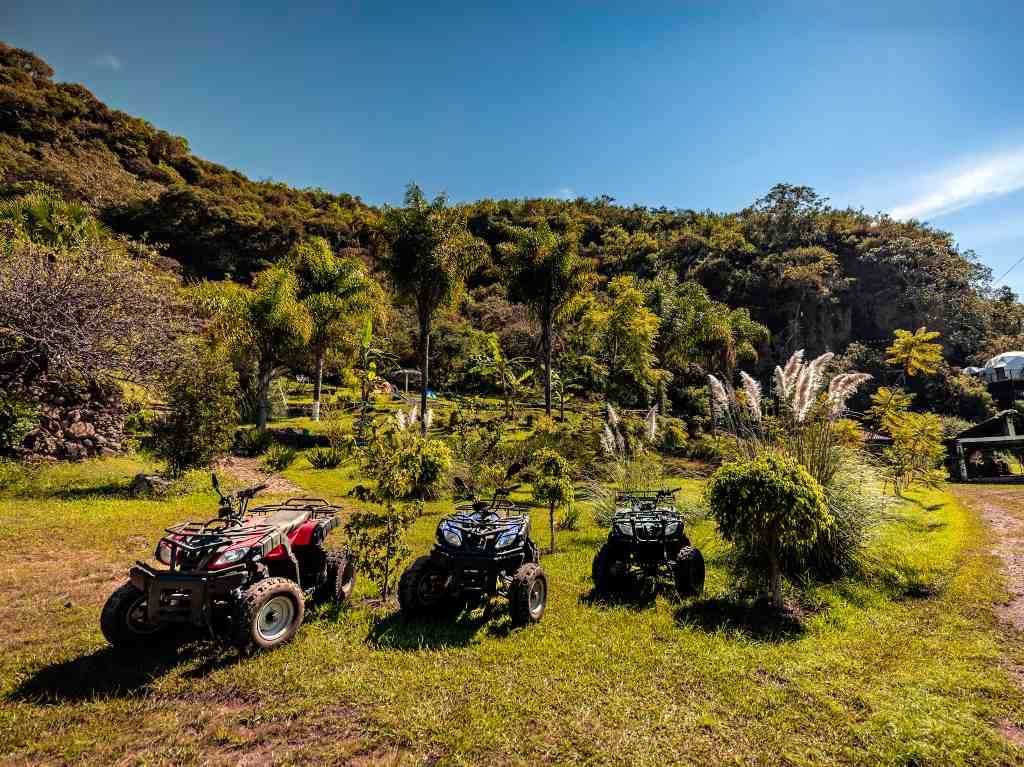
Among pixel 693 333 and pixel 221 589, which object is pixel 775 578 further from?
pixel 693 333

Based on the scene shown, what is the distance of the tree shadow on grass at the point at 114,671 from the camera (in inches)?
154

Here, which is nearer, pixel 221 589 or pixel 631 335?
pixel 221 589

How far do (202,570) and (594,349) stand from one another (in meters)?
32.3

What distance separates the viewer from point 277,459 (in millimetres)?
16922

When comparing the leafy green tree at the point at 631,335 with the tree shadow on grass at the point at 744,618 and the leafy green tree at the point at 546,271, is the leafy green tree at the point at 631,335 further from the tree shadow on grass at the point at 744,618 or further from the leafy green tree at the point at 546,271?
the tree shadow on grass at the point at 744,618

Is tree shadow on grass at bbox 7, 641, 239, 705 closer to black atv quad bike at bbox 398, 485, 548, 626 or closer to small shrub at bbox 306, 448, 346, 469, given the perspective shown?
black atv quad bike at bbox 398, 485, 548, 626

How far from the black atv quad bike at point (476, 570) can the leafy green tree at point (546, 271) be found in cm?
1943

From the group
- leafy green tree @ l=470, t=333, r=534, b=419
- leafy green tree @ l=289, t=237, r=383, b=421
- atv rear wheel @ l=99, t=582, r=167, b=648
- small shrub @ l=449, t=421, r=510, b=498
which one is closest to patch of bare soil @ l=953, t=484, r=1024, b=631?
atv rear wheel @ l=99, t=582, r=167, b=648

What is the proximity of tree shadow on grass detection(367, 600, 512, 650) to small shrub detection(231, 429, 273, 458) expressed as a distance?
1529cm

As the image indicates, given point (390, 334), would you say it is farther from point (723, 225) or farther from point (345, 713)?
point (723, 225)

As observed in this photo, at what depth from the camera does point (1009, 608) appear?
6.25 metres

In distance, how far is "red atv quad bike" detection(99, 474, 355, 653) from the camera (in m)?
4.28

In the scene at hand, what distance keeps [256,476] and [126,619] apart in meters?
11.2

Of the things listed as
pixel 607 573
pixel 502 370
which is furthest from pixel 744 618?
pixel 502 370
